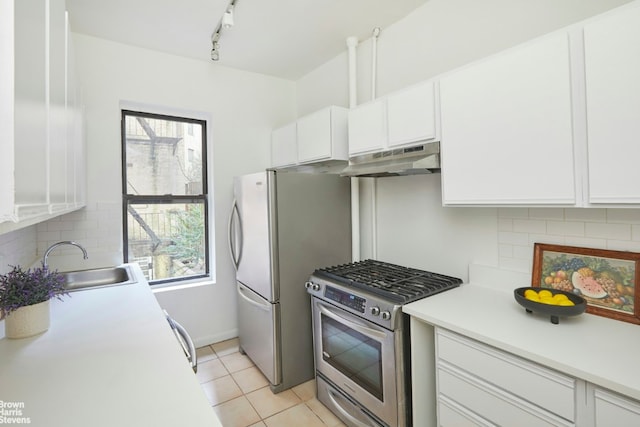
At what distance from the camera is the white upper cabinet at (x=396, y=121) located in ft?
5.75

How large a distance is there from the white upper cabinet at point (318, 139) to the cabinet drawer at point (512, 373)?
5.22ft

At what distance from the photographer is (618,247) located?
1.42m

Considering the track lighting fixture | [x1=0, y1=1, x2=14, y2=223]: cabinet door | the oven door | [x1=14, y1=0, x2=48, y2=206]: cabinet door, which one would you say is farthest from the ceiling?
the oven door

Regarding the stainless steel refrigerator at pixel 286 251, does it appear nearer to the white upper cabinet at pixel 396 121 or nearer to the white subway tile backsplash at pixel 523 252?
the white upper cabinet at pixel 396 121

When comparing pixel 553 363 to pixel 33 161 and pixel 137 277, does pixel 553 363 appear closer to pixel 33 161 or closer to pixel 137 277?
pixel 33 161

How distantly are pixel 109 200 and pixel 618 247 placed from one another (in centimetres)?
345

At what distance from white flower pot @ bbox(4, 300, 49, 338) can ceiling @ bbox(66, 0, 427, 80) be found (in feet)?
6.79

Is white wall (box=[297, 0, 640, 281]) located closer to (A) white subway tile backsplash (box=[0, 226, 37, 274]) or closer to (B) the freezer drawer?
(B) the freezer drawer

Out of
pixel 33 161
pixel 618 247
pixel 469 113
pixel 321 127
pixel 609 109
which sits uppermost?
pixel 321 127

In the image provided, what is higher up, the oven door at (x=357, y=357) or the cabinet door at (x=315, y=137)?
the cabinet door at (x=315, y=137)

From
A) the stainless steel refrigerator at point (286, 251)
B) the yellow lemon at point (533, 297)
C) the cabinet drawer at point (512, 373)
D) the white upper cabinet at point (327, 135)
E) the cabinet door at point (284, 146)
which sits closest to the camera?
the cabinet drawer at point (512, 373)

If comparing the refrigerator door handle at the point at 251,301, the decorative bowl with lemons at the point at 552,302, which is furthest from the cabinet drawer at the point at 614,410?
the refrigerator door handle at the point at 251,301

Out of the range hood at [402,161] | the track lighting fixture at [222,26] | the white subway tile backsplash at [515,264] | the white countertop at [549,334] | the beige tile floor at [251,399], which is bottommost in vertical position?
the beige tile floor at [251,399]

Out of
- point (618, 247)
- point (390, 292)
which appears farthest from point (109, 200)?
point (618, 247)
